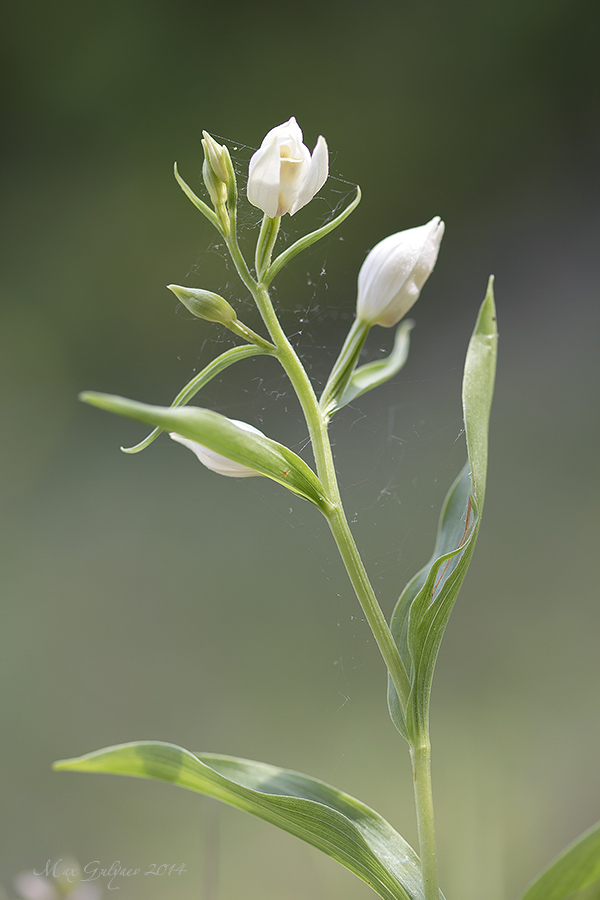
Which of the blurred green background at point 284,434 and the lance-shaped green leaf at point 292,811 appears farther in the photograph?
the blurred green background at point 284,434

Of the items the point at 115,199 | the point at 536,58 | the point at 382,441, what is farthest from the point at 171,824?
the point at 536,58

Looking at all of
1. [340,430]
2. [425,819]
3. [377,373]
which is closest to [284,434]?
[340,430]

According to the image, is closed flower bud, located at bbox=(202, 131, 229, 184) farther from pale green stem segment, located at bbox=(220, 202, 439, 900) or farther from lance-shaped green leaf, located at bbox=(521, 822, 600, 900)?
lance-shaped green leaf, located at bbox=(521, 822, 600, 900)

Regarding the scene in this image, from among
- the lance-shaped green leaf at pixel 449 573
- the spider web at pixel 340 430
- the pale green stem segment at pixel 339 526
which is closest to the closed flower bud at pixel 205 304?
the pale green stem segment at pixel 339 526

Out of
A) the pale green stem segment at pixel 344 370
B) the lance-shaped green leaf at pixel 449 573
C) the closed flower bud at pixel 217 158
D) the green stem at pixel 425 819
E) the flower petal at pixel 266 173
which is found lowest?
the green stem at pixel 425 819

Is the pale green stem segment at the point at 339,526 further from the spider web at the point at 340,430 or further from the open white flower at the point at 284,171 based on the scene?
the spider web at the point at 340,430

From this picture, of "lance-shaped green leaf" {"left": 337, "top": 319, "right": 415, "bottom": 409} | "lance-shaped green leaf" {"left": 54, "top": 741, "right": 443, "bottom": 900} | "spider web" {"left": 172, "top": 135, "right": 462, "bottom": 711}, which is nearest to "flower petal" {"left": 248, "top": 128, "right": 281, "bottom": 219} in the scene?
"lance-shaped green leaf" {"left": 337, "top": 319, "right": 415, "bottom": 409}

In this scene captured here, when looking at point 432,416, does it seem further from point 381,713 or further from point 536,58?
point 536,58
